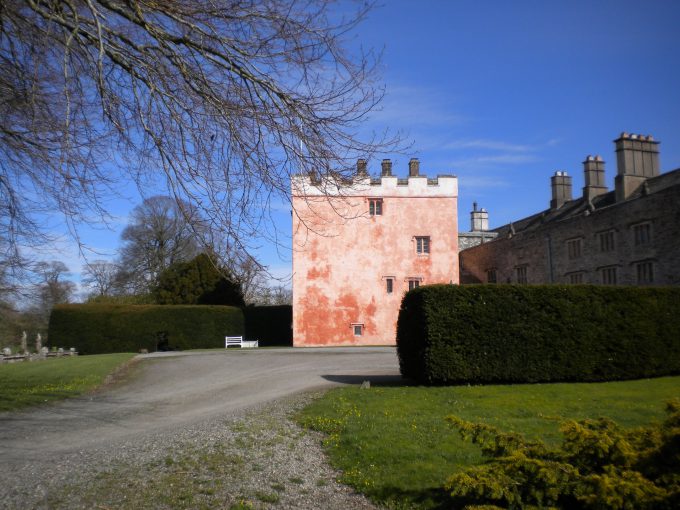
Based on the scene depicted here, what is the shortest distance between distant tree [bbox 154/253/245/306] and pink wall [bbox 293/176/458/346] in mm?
6141

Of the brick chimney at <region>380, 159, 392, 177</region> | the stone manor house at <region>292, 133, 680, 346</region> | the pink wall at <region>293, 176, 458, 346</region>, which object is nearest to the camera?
the brick chimney at <region>380, 159, 392, 177</region>

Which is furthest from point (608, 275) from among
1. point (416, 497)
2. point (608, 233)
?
point (416, 497)

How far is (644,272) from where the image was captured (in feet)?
83.6

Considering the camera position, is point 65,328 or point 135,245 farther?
point 135,245

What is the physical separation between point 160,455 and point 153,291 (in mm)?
33332

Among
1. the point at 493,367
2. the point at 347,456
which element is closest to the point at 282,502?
the point at 347,456

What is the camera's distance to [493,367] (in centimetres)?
1393

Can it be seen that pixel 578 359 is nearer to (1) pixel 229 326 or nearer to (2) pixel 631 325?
(2) pixel 631 325

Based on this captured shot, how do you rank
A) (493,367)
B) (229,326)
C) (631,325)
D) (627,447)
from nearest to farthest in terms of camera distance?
(627,447) < (493,367) < (631,325) < (229,326)

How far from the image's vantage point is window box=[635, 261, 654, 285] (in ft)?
82.2

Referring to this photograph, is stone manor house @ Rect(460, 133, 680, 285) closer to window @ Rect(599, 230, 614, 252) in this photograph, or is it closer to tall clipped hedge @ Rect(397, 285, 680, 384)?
window @ Rect(599, 230, 614, 252)

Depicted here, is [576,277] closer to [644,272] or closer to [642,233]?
[644,272]

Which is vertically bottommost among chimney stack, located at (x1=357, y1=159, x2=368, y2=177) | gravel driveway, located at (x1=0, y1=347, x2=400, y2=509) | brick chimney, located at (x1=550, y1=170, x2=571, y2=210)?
gravel driveway, located at (x1=0, y1=347, x2=400, y2=509)

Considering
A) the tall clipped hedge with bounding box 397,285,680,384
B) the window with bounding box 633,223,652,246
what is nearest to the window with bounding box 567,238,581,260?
the window with bounding box 633,223,652,246
